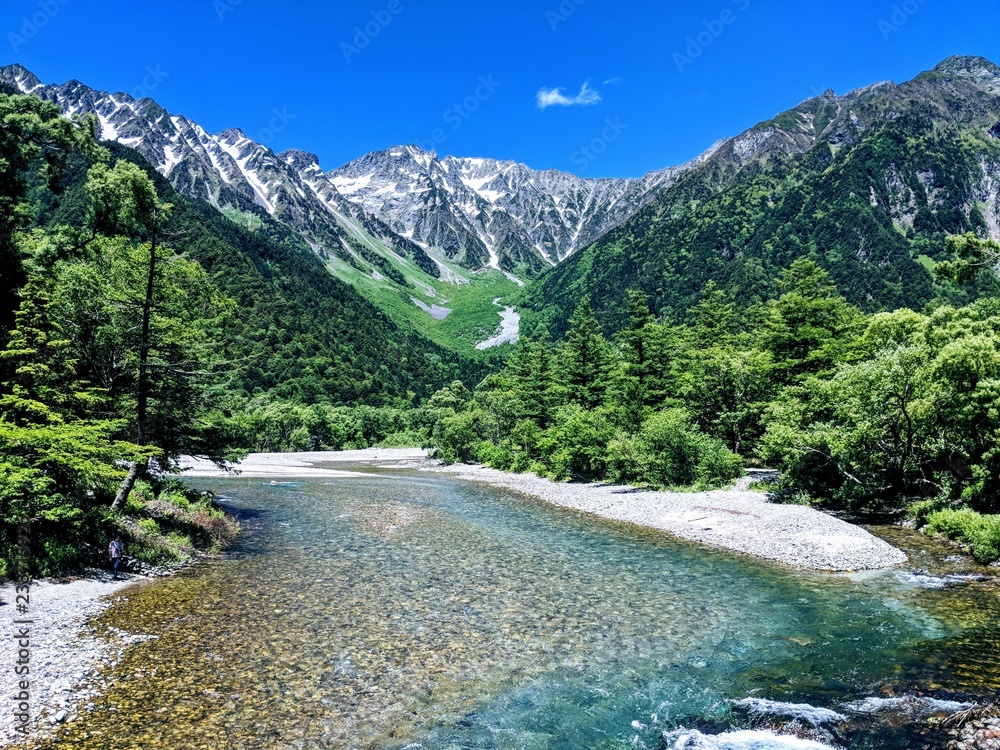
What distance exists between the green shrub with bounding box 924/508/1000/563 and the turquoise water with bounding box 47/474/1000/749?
2.95 m

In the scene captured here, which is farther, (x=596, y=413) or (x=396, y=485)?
(x=396, y=485)

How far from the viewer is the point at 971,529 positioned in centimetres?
1969

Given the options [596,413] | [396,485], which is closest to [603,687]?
[596,413]

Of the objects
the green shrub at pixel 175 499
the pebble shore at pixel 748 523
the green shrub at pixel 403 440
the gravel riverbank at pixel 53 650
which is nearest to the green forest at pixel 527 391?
the green shrub at pixel 175 499

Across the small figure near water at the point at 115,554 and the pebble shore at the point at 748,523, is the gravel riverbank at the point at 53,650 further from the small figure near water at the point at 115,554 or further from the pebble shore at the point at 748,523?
Result: the pebble shore at the point at 748,523

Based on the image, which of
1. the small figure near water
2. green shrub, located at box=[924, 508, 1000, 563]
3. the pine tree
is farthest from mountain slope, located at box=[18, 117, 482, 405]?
green shrub, located at box=[924, 508, 1000, 563]

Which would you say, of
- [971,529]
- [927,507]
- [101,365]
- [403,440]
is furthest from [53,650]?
[403,440]

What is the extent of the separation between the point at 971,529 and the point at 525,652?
1845 centimetres

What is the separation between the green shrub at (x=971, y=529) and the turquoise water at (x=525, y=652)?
2949 mm

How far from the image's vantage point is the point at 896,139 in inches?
7771

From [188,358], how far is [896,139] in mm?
254525

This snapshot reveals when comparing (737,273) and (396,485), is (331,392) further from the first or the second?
(737,273)

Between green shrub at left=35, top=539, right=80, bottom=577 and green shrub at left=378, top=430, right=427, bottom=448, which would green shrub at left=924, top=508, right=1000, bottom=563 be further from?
green shrub at left=378, top=430, right=427, bottom=448

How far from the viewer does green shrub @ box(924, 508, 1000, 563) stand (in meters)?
18.1
